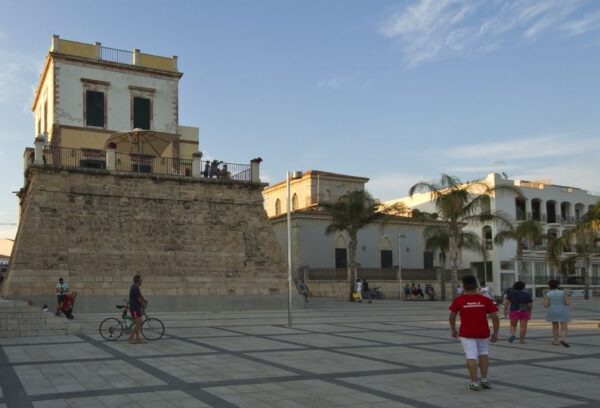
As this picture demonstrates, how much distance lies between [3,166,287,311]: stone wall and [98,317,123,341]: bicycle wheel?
34.7ft

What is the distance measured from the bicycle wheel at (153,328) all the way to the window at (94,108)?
2029 cm

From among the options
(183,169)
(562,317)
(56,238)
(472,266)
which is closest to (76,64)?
(183,169)

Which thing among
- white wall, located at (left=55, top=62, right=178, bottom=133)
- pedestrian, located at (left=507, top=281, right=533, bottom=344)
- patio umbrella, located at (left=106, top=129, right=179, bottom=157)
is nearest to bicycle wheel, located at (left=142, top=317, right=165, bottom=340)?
pedestrian, located at (left=507, top=281, right=533, bottom=344)

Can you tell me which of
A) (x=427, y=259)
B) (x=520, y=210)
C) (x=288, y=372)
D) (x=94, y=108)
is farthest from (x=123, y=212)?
(x=520, y=210)

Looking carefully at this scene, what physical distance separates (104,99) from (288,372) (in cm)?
2719

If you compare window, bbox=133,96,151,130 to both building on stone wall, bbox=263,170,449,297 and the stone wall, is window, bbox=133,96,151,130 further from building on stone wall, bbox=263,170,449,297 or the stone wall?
building on stone wall, bbox=263,170,449,297

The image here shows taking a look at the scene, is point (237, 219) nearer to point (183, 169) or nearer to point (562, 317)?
point (183, 169)

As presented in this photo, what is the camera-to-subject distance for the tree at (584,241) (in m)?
24.2

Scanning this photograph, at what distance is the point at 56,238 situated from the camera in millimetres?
25625

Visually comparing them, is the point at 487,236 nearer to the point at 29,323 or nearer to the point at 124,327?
the point at 124,327

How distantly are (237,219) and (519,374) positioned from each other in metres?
21.6

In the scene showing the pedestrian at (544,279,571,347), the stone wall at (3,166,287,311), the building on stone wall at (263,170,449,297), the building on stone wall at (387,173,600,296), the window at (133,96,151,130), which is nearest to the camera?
the pedestrian at (544,279,571,347)

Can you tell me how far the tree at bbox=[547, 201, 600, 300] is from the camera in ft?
79.4

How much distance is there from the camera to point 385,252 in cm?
4544
